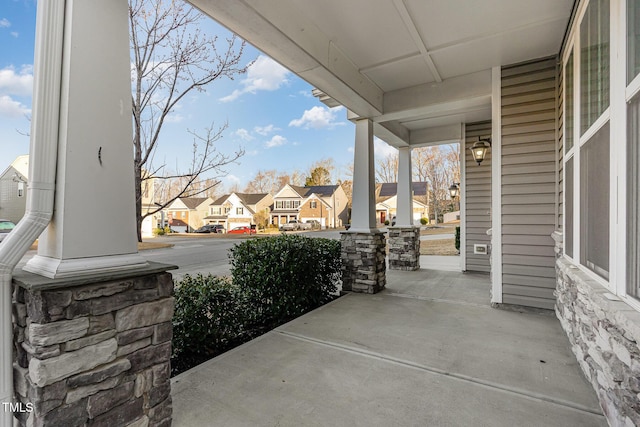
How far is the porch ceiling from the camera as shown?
2826 mm

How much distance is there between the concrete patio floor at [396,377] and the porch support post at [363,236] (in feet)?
3.75

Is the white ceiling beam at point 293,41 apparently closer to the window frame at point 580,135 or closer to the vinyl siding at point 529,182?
the vinyl siding at point 529,182

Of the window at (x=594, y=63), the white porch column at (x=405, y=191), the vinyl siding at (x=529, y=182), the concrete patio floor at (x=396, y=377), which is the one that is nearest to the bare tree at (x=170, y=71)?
the white porch column at (x=405, y=191)

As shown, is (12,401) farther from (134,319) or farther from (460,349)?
(460,349)

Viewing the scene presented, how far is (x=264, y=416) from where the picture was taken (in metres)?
1.84

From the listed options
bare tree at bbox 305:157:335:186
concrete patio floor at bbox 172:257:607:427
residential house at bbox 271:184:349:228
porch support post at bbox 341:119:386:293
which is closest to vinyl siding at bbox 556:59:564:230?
concrete patio floor at bbox 172:257:607:427

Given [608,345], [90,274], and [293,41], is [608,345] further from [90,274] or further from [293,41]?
[293,41]

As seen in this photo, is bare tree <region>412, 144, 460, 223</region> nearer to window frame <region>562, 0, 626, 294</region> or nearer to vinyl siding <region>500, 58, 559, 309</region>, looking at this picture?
vinyl siding <region>500, 58, 559, 309</region>

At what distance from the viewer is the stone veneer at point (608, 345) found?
55.3 inches

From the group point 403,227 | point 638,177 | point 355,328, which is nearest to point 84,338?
point 355,328

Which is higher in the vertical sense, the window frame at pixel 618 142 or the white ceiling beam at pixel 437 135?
the white ceiling beam at pixel 437 135

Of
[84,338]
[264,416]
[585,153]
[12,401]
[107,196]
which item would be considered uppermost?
[585,153]

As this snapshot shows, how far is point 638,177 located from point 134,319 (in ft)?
8.53

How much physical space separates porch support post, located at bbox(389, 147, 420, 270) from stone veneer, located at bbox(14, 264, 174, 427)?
589 cm
